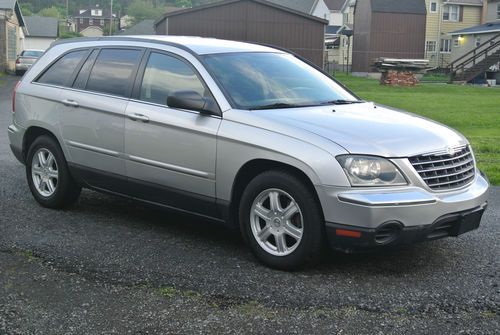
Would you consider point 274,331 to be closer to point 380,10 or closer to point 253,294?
point 253,294

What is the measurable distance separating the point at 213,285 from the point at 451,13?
58.4 metres

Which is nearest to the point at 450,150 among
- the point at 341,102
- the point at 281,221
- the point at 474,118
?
the point at 341,102

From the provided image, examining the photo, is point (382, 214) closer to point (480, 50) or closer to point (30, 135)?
point (30, 135)

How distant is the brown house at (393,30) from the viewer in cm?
5228

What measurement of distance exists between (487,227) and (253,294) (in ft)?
9.37

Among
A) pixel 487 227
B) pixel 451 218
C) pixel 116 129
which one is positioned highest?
pixel 116 129

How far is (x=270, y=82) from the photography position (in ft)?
19.1

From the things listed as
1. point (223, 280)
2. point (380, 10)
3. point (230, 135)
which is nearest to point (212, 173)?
point (230, 135)

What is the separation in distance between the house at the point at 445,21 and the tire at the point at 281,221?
56.0 metres

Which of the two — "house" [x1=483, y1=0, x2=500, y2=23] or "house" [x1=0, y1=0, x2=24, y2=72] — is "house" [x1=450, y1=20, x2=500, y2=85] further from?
"house" [x1=0, y1=0, x2=24, y2=72]

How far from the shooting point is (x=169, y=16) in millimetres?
39719

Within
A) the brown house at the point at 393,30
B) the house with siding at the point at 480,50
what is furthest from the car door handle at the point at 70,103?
the brown house at the point at 393,30

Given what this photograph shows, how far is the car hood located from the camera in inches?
185

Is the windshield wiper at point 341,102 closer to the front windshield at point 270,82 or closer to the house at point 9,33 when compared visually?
the front windshield at point 270,82
